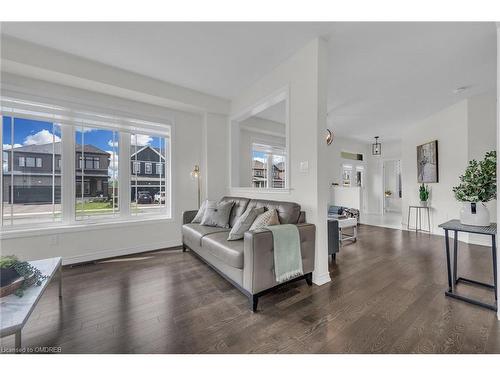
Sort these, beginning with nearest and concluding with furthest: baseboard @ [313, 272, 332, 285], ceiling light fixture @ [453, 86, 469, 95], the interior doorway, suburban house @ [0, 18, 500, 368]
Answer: suburban house @ [0, 18, 500, 368]
baseboard @ [313, 272, 332, 285]
ceiling light fixture @ [453, 86, 469, 95]
the interior doorway

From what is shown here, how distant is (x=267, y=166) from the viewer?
5.48 metres

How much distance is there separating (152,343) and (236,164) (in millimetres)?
3225

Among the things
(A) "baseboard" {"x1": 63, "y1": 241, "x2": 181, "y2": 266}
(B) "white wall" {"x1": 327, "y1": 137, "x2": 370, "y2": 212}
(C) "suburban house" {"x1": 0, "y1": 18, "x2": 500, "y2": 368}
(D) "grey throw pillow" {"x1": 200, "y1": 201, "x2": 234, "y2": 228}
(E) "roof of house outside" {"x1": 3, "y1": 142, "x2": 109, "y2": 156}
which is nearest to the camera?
(C) "suburban house" {"x1": 0, "y1": 18, "x2": 500, "y2": 368}

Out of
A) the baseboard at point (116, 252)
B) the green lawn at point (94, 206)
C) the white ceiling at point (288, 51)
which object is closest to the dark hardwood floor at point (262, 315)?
the baseboard at point (116, 252)

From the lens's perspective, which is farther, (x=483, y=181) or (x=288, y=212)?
(x=288, y=212)

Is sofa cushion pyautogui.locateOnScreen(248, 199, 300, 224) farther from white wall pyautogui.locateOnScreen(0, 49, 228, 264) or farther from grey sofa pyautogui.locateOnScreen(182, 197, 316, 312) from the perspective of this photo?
white wall pyautogui.locateOnScreen(0, 49, 228, 264)

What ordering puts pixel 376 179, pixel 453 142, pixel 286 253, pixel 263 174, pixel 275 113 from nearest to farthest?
pixel 286 253 → pixel 453 142 → pixel 275 113 → pixel 263 174 → pixel 376 179

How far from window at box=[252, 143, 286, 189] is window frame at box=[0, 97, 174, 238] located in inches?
81.5

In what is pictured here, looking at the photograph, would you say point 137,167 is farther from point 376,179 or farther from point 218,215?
point 376,179

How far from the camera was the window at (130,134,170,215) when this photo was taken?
3701mm

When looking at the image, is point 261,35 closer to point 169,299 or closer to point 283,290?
point 283,290

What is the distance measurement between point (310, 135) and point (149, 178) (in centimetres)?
287

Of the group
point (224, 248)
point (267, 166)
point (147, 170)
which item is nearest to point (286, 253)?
point (224, 248)

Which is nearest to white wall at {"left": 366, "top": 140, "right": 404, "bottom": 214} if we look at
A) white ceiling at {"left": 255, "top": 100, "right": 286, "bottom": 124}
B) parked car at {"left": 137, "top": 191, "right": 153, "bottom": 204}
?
white ceiling at {"left": 255, "top": 100, "right": 286, "bottom": 124}
